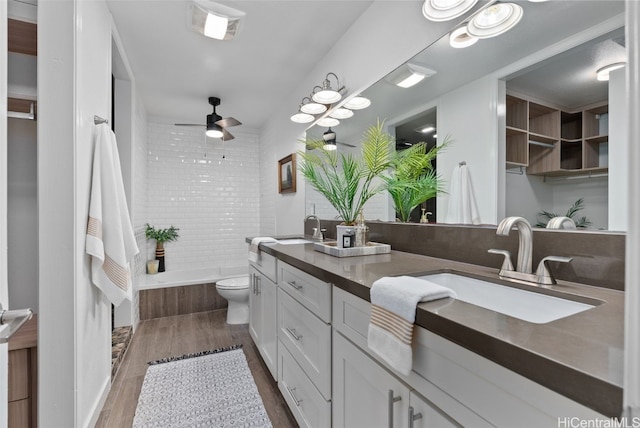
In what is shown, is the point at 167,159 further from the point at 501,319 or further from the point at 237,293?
the point at 501,319

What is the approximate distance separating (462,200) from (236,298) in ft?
7.81

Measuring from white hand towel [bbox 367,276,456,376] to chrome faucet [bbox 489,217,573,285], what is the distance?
15.0 inches

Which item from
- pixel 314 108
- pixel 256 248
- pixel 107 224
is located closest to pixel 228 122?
pixel 314 108

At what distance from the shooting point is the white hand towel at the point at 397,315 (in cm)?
72

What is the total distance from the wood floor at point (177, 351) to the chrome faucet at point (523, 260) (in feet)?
4.38

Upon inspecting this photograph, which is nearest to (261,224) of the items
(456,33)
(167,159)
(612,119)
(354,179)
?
(167,159)

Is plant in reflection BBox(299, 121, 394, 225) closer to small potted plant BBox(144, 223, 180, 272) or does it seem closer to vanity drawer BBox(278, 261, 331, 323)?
vanity drawer BBox(278, 261, 331, 323)

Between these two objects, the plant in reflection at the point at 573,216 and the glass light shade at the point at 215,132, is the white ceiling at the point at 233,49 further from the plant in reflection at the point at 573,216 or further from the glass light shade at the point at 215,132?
the plant in reflection at the point at 573,216

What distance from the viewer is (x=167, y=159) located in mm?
4059

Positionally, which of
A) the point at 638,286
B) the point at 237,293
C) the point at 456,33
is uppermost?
the point at 456,33

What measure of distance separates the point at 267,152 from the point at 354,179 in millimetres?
2597

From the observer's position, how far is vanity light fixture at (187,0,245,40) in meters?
1.75

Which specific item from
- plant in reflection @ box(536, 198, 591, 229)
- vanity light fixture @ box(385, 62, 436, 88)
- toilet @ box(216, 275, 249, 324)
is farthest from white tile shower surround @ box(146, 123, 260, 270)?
plant in reflection @ box(536, 198, 591, 229)

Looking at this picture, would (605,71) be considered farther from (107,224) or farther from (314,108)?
(107,224)
